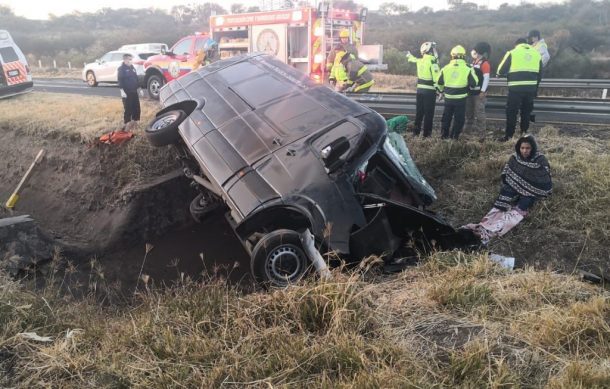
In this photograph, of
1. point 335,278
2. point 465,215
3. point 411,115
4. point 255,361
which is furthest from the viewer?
point 411,115

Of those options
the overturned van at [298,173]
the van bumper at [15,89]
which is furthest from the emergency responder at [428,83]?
the van bumper at [15,89]

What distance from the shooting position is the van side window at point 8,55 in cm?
1356

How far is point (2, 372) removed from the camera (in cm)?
264

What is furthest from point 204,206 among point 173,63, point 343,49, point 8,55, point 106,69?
point 106,69

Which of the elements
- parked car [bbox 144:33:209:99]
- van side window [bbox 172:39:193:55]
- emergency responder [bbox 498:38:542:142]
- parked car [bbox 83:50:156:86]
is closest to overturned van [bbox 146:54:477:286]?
emergency responder [bbox 498:38:542:142]

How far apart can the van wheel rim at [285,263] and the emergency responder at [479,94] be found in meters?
5.17

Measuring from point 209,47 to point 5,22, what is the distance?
5187 centimetres

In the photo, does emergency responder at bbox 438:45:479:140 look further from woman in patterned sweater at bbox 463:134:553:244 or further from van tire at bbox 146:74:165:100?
van tire at bbox 146:74:165:100

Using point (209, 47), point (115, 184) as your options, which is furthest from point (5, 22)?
point (115, 184)

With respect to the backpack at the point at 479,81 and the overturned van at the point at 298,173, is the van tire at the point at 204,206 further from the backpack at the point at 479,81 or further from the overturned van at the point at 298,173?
the backpack at the point at 479,81

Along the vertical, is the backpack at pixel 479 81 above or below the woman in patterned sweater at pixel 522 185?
above

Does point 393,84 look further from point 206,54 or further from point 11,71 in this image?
point 11,71

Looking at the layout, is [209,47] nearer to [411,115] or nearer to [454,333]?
[411,115]

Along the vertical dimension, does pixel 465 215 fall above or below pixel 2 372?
below
